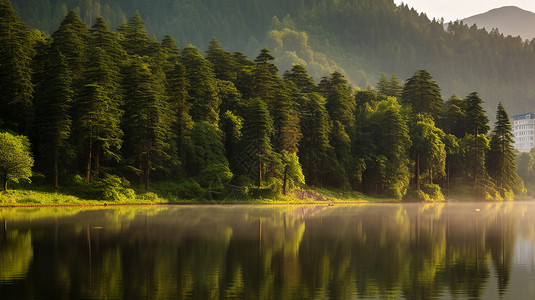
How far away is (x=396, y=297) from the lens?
43.0 ft

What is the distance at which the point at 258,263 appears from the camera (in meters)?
17.7

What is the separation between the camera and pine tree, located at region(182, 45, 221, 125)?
77375 millimetres

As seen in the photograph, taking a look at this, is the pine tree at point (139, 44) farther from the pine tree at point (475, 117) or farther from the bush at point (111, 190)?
the pine tree at point (475, 117)

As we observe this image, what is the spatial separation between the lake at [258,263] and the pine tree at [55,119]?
93.6 feet

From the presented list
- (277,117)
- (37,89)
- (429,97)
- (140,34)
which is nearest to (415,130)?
(429,97)

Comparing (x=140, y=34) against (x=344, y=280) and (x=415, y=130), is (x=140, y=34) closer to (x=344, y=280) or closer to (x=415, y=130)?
(x=415, y=130)

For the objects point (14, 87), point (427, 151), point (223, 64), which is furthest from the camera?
point (223, 64)

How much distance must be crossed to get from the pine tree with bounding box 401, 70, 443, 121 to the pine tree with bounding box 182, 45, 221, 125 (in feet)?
141

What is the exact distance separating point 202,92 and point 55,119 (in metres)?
25.9

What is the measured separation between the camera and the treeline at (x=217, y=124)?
197 ft

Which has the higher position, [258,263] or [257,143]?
[257,143]

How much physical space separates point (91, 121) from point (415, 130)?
55.0 metres

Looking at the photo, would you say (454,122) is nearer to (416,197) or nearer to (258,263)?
(416,197)

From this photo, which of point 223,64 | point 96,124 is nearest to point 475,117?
point 223,64
